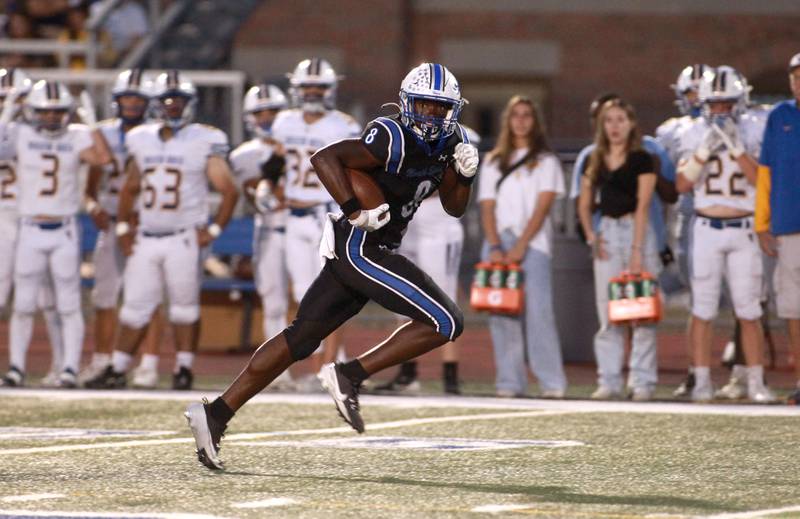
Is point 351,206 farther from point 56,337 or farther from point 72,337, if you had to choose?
point 56,337

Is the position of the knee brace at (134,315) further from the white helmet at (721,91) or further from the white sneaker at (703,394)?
the white helmet at (721,91)

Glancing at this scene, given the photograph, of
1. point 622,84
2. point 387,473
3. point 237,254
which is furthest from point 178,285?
point 622,84

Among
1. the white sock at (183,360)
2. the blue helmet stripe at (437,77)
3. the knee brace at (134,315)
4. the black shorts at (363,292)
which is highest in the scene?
the blue helmet stripe at (437,77)

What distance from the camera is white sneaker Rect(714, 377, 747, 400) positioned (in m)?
10.2

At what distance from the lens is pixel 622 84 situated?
22.9 m

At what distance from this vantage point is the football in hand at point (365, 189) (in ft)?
23.2

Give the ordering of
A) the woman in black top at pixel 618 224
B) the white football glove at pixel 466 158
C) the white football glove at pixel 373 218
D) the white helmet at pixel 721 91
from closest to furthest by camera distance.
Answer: the white football glove at pixel 373 218
the white football glove at pixel 466 158
the white helmet at pixel 721 91
the woman in black top at pixel 618 224

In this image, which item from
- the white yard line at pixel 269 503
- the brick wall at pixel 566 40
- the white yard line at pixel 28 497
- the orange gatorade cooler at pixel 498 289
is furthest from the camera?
the brick wall at pixel 566 40

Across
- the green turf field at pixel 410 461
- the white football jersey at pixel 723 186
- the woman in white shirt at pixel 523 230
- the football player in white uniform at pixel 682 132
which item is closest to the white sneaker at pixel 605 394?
the woman in white shirt at pixel 523 230

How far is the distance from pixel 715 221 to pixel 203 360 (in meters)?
4.58

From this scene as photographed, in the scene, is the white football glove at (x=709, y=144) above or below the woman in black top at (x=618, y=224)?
above

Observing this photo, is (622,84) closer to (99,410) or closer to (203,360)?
(203,360)

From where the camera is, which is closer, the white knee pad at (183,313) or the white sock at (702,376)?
the white sock at (702,376)

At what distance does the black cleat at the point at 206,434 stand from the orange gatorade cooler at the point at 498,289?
3.49m
